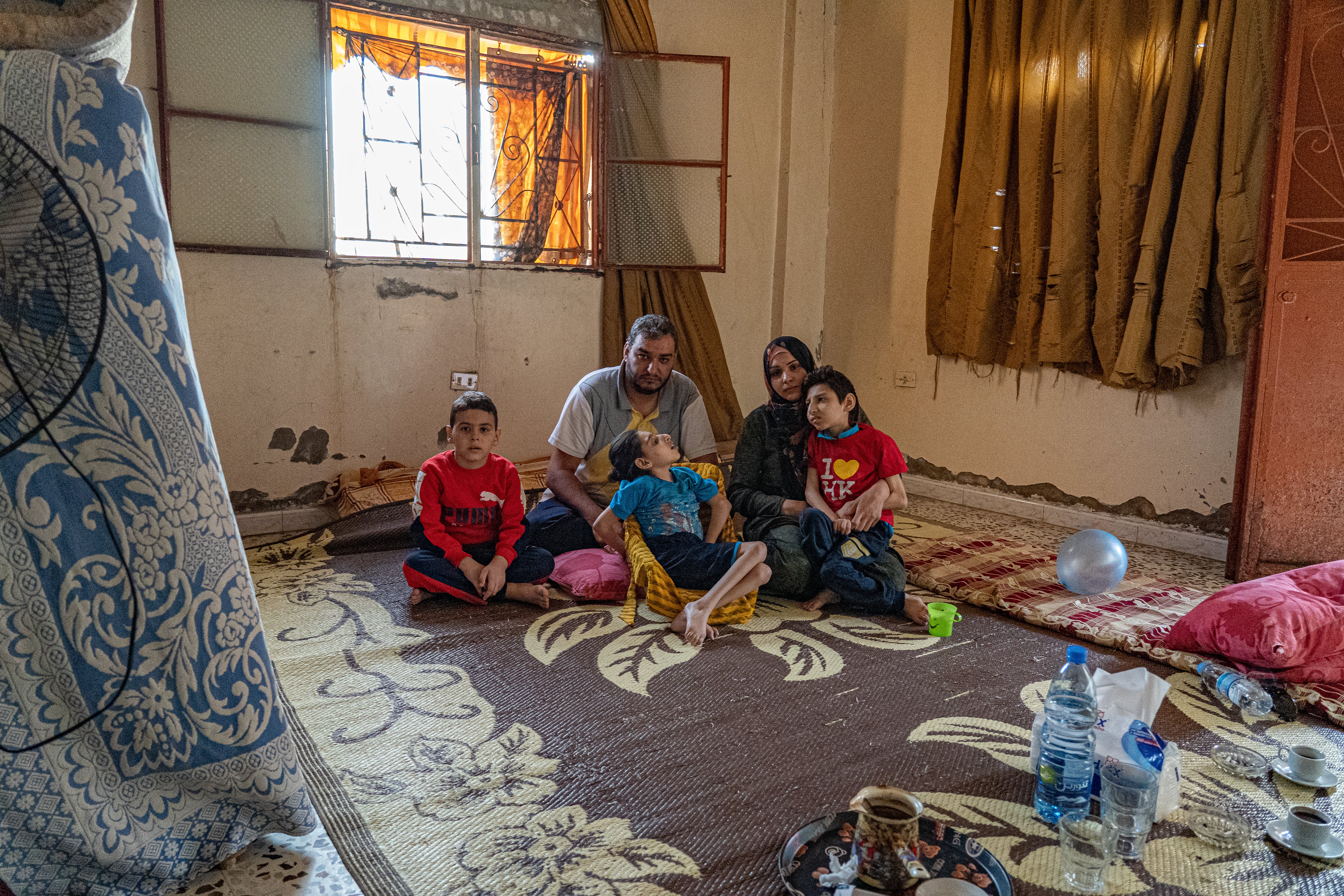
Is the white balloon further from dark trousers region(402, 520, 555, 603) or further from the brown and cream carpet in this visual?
dark trousers region(402, 520, 555, 603)

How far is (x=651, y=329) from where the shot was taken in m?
3.23

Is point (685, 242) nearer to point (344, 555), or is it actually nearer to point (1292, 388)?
point (344, 555)

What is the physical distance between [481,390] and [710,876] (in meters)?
3.43

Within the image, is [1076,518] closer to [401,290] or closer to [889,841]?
[889,841]

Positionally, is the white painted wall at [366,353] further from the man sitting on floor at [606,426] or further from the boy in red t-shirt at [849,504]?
the boy in red t-shirt at [849,504]

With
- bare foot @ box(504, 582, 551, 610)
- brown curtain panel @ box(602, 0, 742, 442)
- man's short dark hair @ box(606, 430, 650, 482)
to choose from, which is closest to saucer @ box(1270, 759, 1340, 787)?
man's short dark hair @ box(606, 430, 650, 482)

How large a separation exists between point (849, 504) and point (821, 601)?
36cm

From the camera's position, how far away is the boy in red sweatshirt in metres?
2.78

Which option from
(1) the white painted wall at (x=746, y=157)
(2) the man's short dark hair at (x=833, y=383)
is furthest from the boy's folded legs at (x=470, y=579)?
(1) the white painted wall at (x=746, y=157)

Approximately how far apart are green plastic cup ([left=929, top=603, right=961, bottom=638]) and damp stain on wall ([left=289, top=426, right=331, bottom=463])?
298cm

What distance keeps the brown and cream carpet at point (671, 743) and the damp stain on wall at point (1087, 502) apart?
1605mm

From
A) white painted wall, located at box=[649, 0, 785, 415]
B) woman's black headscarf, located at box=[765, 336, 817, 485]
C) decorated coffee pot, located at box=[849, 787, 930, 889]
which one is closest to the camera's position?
decorated coffee pot, located at box=[849, 787, 930, 889]

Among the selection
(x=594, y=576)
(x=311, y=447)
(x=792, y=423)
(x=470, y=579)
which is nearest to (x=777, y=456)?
(x=792, y=423)

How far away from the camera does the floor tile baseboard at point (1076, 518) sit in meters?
3.78
